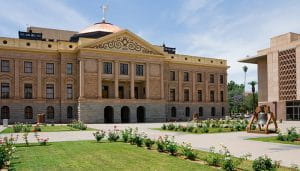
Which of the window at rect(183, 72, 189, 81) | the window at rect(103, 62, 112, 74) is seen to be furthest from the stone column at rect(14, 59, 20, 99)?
the window at rect(183, 72, 189, 81)

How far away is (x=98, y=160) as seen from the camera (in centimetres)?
1256

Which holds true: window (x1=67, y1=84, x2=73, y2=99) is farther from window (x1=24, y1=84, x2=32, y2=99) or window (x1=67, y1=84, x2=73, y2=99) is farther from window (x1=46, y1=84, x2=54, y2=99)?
window (x1=24, y1=84, x2=32, y2=99)

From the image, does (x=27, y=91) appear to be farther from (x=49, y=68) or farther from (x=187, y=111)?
(x=187, y=111)

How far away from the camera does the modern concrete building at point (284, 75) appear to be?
51188 millimetres

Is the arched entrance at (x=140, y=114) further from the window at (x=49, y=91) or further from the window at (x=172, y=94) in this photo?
the window at (x=49, y=91)

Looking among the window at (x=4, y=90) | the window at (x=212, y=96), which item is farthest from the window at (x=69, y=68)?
the window at (x=212, y=96)

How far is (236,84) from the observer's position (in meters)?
127

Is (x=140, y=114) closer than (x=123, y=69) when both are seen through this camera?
No

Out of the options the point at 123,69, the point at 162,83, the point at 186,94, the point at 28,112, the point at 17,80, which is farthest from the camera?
the point at 186,94

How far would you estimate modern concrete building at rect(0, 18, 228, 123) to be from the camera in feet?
157

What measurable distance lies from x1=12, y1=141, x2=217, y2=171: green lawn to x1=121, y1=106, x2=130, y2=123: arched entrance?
1491 inches

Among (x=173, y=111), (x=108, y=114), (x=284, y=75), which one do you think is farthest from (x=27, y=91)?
(x=284, y=75)

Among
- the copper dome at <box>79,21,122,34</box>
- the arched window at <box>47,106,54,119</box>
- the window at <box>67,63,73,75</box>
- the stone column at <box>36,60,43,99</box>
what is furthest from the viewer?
the copper dome at <box>79,21,122,34</box>

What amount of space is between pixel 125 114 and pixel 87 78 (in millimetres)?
9363
